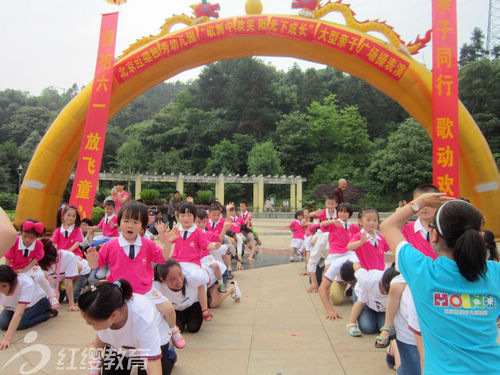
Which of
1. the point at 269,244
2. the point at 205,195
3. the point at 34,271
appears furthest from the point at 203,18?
the point at 205,195

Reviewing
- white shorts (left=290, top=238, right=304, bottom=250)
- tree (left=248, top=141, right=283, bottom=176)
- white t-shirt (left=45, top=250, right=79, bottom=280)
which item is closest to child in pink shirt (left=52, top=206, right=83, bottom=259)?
white t-shirt (left=45, top=250, right=79, bottom=280)

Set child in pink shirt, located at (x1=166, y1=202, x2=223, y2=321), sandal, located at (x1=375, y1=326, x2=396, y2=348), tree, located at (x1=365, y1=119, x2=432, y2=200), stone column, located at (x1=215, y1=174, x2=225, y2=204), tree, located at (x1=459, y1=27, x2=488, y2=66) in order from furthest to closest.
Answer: tree, located at (x1=459, y1=27, x2=488, y2=66), tree, located at (x1=365, y1=119, x2=432, y2=200), stone column, located at (x1=215, y1=174, x2=225, y2=204), child in pink shirt, located at (x1=166, y1=202, x2=223, y2=321), sandal, located at (x1=375, y1=326, x2=396, y2=348)

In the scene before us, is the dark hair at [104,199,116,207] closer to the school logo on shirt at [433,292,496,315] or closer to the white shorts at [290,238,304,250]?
the white shorts at [290,238,304,250]

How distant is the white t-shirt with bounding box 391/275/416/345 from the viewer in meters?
2.62

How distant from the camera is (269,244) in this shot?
1077 centimetres

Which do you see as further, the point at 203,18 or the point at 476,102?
the point at 476,102

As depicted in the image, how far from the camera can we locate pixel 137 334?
2178 mm

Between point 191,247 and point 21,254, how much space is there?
1.83 meters

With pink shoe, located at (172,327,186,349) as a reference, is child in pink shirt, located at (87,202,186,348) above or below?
above

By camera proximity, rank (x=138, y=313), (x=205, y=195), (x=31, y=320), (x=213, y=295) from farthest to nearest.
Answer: (x=205, y=195)
(x=213, y=295)
(x=31, y=320)
(x=138, y=313)

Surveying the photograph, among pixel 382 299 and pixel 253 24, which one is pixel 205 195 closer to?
pixel 253 24

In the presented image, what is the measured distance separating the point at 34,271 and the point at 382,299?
3768mm

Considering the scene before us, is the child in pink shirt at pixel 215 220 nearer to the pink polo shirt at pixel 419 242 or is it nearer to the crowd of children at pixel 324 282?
the crowd of children at pixel 324 282

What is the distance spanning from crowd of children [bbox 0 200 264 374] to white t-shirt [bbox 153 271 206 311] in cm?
1
